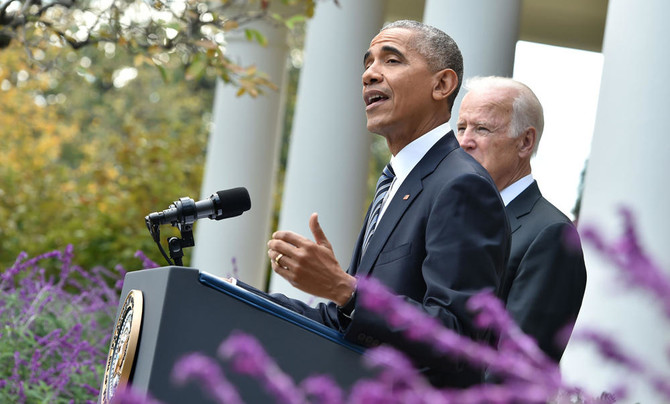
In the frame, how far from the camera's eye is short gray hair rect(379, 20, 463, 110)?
350 cm

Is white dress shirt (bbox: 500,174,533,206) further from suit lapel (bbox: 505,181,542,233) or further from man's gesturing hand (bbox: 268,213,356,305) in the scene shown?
man's gesturing hand (bbox: 268,213,356,305)

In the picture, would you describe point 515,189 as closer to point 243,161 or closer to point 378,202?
point 378,202

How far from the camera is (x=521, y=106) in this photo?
15.3 feet

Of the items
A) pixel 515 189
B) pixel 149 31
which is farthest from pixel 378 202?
pixel 149 31

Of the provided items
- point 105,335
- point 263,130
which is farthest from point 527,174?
point 263,130

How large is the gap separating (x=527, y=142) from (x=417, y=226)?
176 cm

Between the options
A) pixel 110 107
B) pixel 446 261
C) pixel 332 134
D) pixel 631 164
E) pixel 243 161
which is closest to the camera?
pixel 446 261

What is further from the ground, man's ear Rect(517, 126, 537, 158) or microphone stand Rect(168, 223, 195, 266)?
man's ear Rect(517, 126, 537, 158)

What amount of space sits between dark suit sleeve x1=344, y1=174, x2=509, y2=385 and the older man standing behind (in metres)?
0.51

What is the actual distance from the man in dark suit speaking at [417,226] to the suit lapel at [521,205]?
3.05 ft

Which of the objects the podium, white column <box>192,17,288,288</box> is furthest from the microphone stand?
white column <box>192,17,288,288</box>

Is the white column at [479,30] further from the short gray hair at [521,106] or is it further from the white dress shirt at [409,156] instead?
the white dress shirt at [409,156]

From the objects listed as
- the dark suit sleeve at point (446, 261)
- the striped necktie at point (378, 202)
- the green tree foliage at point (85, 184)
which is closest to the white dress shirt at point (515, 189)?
the striped necktie at point (378, 202)

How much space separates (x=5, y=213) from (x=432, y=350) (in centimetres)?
1426
